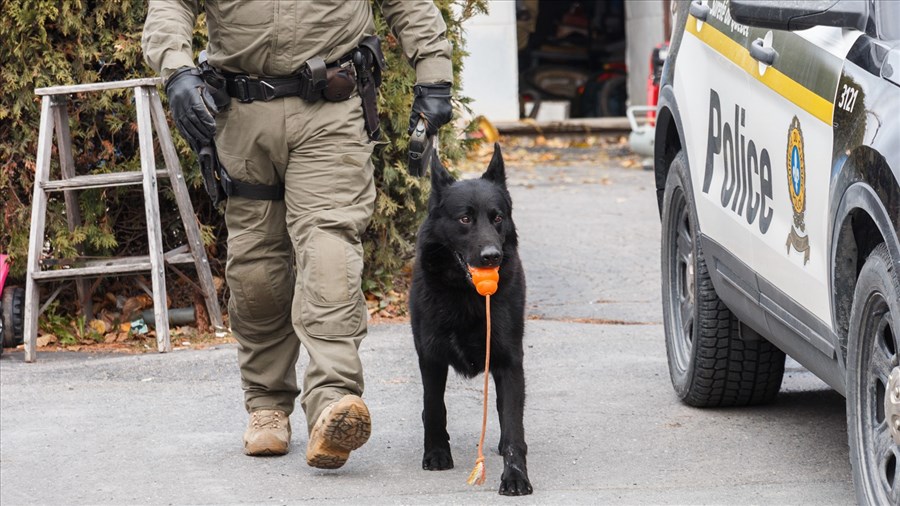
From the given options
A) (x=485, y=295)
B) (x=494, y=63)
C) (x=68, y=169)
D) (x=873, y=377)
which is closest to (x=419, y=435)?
(x=485, y=295)

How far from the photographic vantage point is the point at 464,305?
447cm

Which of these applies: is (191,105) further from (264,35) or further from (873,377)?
(873,377)

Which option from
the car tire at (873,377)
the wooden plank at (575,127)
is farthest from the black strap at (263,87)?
the wooden plank at (575,127)

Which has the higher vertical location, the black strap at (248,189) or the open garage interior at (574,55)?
the black strap at (248,189)

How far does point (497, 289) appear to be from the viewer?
4.48 m

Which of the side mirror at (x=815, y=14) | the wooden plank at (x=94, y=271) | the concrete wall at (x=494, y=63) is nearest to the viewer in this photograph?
the side mirror at (x=815, y=14)

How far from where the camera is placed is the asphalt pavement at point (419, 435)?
4.43 metres

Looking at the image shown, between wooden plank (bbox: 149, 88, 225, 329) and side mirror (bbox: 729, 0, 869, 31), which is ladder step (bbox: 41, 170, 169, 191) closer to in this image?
wooden plank (bbox: 149, 88, 225, 329)

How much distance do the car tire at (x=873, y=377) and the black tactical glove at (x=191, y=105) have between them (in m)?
2.01

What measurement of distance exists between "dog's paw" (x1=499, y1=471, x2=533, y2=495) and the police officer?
46 centimetres

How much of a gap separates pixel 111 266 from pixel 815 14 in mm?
4202

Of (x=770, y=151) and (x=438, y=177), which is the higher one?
(x=770, y=151)

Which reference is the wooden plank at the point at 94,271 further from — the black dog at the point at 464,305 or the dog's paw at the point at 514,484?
the dog's paw at the point at 514,484

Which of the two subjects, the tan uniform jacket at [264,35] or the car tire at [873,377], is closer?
the car tire at [873,377]
